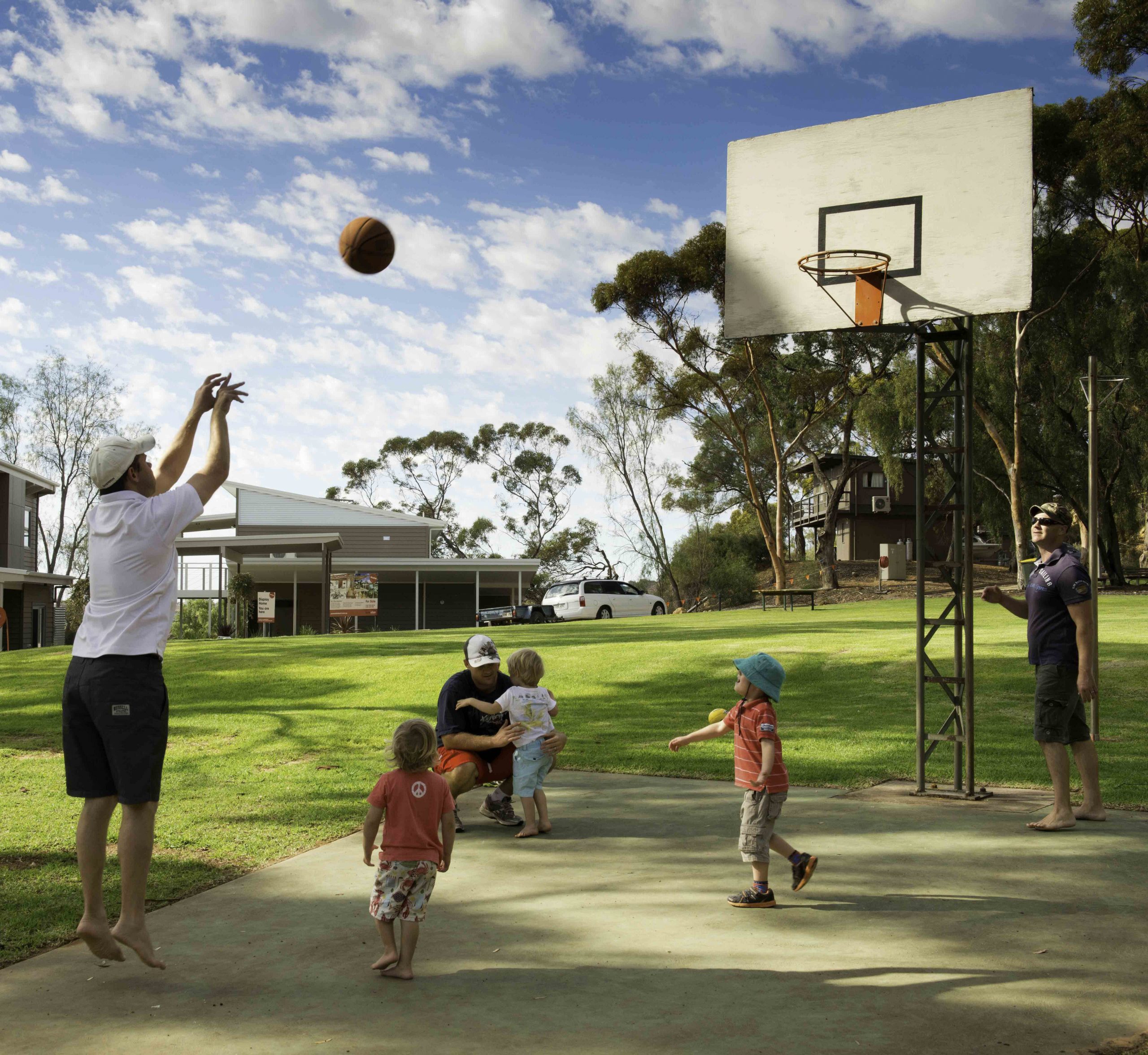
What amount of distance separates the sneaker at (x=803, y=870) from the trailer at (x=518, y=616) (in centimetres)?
3179

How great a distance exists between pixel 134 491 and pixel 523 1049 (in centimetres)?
244

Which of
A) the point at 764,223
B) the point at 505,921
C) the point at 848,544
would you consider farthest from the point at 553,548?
the point at 505,921

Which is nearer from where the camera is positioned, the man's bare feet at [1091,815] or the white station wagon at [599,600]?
the man's bare feet at [1091,815]

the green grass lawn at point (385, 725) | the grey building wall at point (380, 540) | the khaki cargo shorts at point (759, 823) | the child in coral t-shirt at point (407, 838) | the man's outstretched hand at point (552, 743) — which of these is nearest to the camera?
the child in coral t-shirt at point (407, 838)

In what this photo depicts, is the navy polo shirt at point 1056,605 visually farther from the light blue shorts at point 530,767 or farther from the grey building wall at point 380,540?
the grey building wall at point 380,540

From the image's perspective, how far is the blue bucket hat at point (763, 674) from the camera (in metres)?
4.91

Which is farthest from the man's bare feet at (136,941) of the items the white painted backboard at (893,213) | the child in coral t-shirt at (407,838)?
the white painted backboard at (893,213)

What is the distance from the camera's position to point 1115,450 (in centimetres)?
3556

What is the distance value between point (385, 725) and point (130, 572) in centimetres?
760

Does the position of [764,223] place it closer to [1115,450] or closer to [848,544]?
[1115,450]

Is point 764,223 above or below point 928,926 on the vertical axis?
above

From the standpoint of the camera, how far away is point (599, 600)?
124 feet

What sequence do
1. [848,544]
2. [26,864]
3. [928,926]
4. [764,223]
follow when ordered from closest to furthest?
[928,926] → [26,864] → [764,223] → [848,544]

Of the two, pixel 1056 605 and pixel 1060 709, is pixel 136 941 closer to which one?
pixel 1060 709
